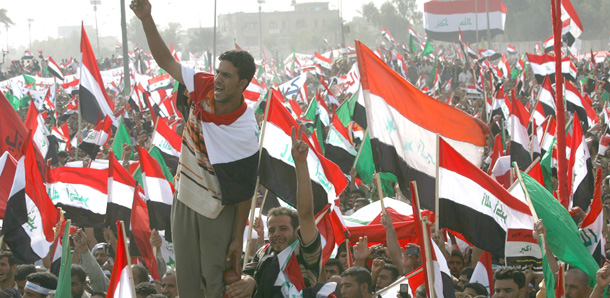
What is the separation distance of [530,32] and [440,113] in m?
64.0

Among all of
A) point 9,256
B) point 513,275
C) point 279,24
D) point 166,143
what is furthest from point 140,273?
point 279,24

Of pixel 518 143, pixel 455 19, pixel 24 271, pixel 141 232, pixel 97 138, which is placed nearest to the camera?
pixel 24 271

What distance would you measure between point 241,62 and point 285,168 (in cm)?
296

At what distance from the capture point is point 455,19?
2239 inches

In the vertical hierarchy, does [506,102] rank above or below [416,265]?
above

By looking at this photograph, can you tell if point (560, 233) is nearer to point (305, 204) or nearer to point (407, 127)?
point (407, 127)

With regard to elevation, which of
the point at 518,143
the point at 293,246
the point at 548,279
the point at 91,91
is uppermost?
the point at 91,91

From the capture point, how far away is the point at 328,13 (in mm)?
124500

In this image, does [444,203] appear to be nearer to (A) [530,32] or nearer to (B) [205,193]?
(B) [205,193]

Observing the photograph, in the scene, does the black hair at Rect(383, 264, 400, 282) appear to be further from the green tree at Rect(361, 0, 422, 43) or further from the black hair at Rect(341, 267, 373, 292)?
the green tree at Rect(361, 0, 422, 43)

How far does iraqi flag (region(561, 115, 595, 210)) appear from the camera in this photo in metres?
9.01

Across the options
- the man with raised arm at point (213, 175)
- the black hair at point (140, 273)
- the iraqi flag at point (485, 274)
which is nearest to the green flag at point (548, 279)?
the iraqi flag at point (485, 274)

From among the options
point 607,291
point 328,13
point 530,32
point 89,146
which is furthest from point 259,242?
point 328,13

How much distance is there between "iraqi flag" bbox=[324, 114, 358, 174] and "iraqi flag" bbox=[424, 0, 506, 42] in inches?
1793
